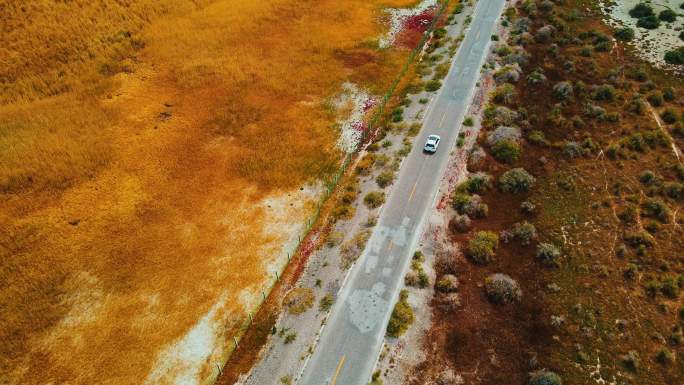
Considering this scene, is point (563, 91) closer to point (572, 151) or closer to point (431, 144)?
point (572, 151)

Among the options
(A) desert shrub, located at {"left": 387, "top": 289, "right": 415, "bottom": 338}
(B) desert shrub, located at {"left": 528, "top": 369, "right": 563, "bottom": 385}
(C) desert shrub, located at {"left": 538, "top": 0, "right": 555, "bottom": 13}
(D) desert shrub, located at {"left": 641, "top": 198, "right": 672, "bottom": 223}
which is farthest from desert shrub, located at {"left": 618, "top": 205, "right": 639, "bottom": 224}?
(C) desert shrub, located at {"left": 538, "top": 0, "right": 555, "bottom": 13}

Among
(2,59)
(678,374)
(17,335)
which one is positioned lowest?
(678,374)

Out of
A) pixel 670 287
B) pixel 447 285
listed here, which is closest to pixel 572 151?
pixel 670 287

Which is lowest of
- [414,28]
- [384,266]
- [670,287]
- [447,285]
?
[670,287]

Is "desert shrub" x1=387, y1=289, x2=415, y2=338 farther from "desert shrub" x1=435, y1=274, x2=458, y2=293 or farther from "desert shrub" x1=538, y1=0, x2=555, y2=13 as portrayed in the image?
"desert shrub" x1=538, y1=0, x2=555, y2=13

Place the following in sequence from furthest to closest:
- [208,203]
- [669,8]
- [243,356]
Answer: [669,8] → [208,203] → [243,356]

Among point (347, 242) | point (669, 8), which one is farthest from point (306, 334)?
point (669, 8)

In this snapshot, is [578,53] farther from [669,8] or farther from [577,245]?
[577,245]
